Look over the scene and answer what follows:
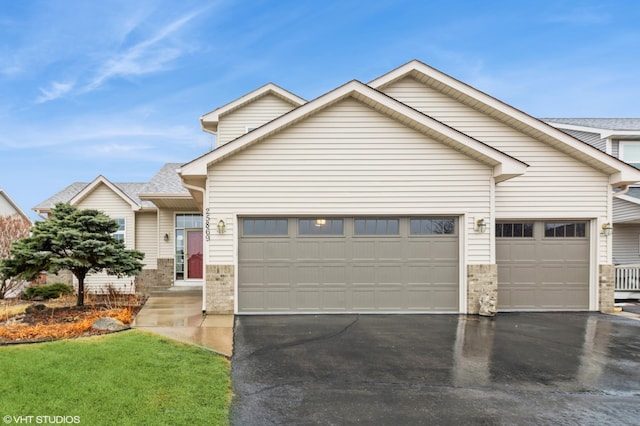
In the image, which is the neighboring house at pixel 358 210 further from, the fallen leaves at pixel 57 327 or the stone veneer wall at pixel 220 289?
the fallen leaves at pixel 57 327

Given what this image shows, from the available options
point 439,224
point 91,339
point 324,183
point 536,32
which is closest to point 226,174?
point 324,183

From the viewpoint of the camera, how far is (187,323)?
8.17 meters

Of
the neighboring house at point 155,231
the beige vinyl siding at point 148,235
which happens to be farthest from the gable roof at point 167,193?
the beige vinyl siding at point 148,235

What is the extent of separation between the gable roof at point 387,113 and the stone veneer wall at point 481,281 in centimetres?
241

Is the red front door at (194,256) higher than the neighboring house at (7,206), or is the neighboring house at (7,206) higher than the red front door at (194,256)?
the neighboring house at (7,206)

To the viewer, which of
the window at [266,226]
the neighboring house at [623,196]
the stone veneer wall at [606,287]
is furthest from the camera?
the neighboring house at [623,196]

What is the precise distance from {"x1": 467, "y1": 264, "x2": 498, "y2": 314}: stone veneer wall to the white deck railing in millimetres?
6933

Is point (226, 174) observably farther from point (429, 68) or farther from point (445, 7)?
point (445, 7)

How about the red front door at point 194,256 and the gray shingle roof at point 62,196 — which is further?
the gray shingle roof at point 62,196

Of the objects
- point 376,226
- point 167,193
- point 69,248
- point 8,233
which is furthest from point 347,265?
point 8,233

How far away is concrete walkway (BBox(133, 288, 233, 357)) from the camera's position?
268 inches

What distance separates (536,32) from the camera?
19031 millimetres

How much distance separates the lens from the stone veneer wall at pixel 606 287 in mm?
10305

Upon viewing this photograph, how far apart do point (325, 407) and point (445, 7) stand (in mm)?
18126
